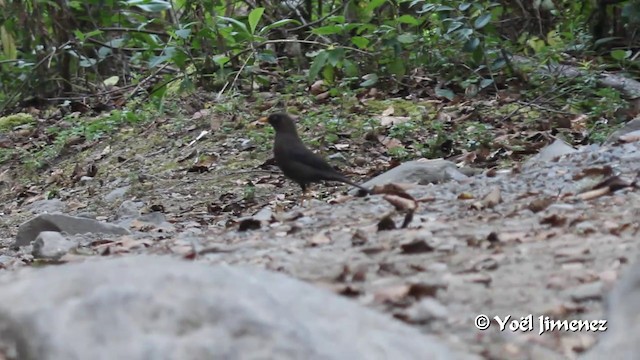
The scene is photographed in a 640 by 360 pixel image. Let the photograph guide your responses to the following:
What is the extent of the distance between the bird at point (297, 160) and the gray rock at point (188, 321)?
3.12 metres

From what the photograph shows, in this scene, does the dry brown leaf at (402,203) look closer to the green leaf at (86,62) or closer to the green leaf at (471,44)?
the green leaf at (471,44)

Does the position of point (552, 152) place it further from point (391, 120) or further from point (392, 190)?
point (391, 120)

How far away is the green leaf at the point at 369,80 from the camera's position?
862 cm

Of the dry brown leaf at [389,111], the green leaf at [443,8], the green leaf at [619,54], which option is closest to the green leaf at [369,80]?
the dry brown leaf at [389,111]

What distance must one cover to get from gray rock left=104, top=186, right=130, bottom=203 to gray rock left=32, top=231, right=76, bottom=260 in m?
2.15

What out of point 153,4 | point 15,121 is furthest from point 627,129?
point 15,121

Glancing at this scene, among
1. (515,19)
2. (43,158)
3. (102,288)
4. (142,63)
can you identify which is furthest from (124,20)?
(102,288)

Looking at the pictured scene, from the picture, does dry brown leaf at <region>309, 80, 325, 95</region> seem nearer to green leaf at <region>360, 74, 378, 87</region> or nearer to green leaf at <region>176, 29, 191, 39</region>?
green leaf at <region>360, 74, 378, 87</region>

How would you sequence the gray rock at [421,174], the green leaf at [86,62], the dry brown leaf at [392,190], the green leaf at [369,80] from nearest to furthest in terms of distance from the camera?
1. the dry brown leaf at [392,190]
2. the gray rock at [421,174]
3. the green leaf at [369,80]
4. the green leaf at [86,62]

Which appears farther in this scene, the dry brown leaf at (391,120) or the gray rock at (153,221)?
the dry brown leaf at (391,120)

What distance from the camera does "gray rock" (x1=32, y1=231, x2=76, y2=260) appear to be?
485 centimetres

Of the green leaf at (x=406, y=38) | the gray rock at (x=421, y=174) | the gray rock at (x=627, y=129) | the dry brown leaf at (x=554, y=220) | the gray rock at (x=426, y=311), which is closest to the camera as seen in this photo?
the gray rock at (x=426, y=311)

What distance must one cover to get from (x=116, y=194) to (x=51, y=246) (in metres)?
2.37

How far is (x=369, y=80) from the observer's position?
8.66 meters
